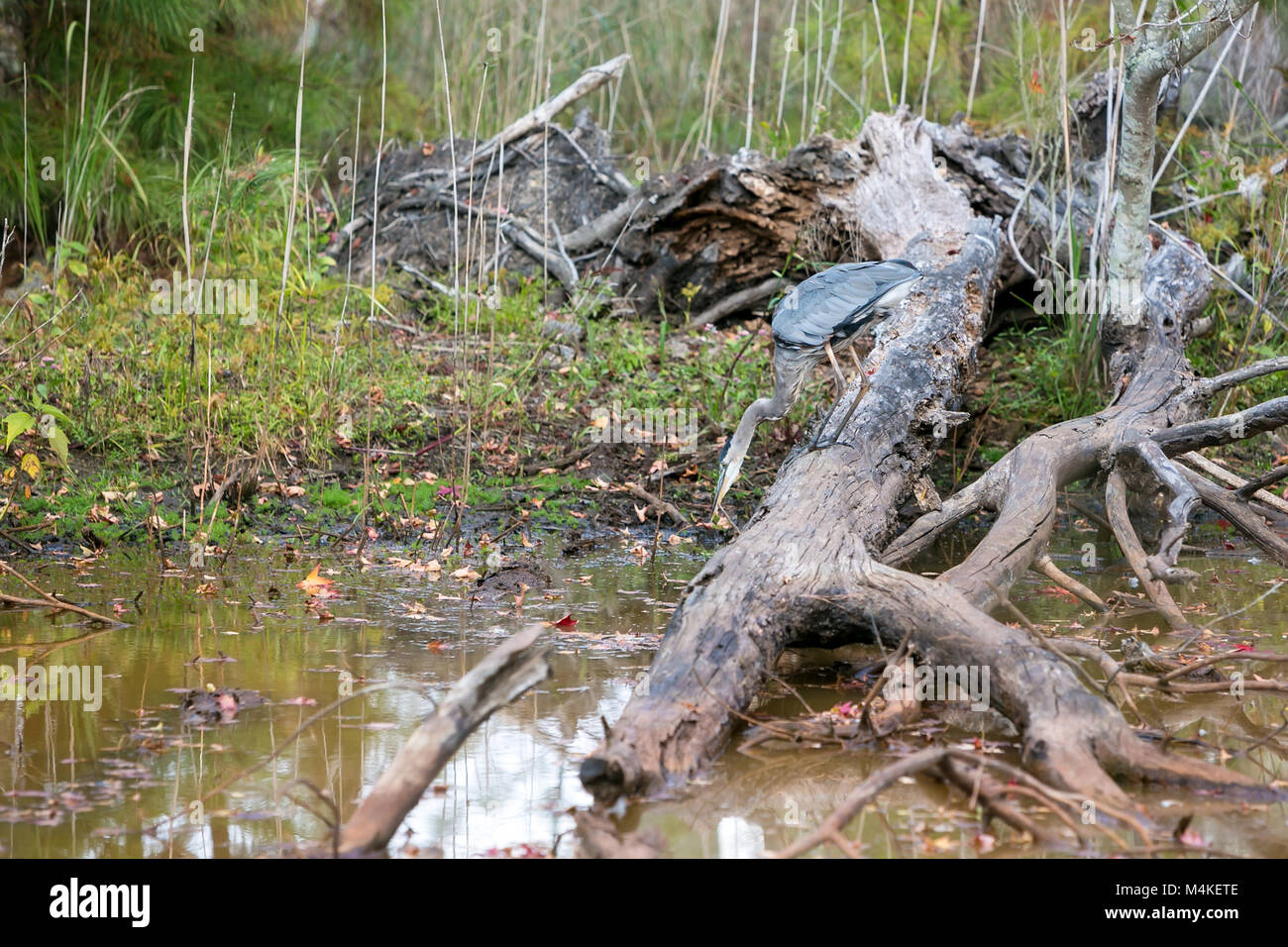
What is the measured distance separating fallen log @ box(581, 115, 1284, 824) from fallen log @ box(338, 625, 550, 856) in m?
0.24

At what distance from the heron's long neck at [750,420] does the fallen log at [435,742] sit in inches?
75.1

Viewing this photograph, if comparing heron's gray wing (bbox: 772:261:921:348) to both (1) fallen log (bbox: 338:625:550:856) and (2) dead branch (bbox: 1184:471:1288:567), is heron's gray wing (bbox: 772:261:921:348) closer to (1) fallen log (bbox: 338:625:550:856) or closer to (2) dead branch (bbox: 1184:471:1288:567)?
(2) dead branch (bbox: 1184:471:1288:567)

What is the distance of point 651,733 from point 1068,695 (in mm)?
833

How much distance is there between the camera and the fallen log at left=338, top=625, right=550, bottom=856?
1.83 m

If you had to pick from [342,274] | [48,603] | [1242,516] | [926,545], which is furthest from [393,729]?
[342,274]

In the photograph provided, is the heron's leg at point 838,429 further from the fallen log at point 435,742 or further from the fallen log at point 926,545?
the fallen log at point 435,742

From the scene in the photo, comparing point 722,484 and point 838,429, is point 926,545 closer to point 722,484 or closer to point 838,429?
point 838,429

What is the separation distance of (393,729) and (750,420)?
5.90 feet

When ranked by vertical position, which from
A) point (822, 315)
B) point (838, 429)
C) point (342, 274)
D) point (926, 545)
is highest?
point (342, 274)

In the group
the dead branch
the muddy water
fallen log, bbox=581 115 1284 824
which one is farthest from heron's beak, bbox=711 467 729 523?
the dead branch

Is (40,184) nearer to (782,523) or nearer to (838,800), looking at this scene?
(782,523)

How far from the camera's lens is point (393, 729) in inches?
101

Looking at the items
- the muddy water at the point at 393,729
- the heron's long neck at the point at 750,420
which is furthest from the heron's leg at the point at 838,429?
the muddy water at the point at 393,729
